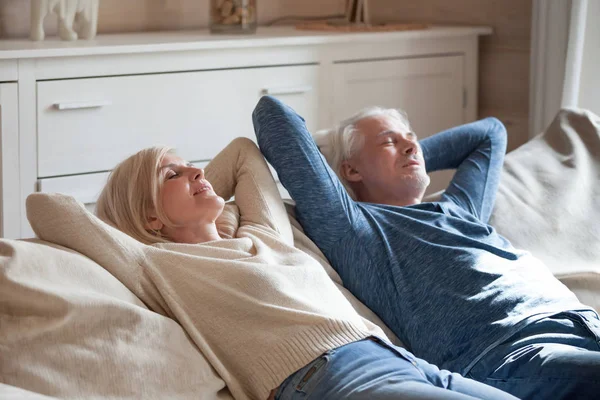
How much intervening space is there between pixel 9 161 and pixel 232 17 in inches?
40.1

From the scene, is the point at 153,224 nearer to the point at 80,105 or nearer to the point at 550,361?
the point at 550,361

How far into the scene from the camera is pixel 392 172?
85.3 inches

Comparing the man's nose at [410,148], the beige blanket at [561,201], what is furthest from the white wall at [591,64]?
the man's nose at [410,148]

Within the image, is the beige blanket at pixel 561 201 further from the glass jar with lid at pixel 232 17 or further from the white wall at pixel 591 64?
the glass jar with lid at pixel 232 17

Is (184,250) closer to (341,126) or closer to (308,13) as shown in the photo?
(341,126)

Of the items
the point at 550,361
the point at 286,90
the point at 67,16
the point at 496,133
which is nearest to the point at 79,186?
the point at 67,16

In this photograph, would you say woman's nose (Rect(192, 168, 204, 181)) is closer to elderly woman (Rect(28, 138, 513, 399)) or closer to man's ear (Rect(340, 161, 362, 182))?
elderly woman (Rect(28, 138, 513, 399))

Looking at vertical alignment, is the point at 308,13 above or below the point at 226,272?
above

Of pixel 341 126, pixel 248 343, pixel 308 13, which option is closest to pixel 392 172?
pixel 341 126

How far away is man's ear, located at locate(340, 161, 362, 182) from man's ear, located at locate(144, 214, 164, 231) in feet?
2.06

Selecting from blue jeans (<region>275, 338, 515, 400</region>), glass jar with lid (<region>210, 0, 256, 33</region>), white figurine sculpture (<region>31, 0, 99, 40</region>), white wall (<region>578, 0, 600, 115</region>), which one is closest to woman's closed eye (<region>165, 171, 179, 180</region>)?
blue jeans (<region>275, 338, 515, 400</region>)

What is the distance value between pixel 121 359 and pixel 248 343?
0.23m

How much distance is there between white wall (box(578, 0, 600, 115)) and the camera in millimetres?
3137

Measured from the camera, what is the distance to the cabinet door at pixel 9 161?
241cm
